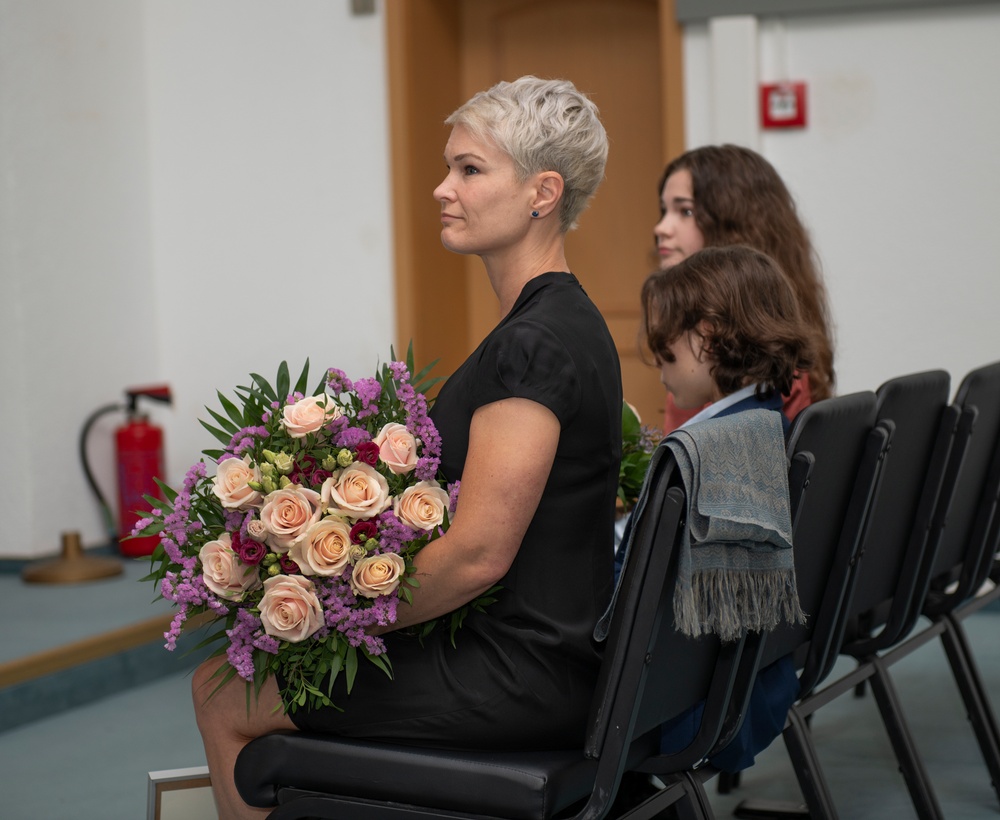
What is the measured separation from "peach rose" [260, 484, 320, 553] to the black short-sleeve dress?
0.22 m

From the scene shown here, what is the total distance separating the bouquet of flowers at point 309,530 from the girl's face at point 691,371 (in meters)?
0.67

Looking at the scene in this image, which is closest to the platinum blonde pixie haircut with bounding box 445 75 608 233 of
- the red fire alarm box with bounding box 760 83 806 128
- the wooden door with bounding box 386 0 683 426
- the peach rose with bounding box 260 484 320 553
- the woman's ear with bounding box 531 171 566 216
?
the woman's ear with bounding box 531 171 566 216

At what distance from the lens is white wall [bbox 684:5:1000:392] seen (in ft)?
15.1

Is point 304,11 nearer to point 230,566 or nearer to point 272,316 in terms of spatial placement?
point 272,316

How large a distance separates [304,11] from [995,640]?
147 inches

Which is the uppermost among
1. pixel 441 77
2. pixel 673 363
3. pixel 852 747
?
pixel 441 77

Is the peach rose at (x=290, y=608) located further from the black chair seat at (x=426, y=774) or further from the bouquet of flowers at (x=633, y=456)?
the bouquet of flowers at (x=633, y=456)

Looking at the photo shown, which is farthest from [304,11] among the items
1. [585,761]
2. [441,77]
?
[585,761]

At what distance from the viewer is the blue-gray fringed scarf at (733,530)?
5.28 ft

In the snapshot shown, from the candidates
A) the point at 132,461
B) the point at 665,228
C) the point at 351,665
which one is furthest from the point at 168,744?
the point at 132,461

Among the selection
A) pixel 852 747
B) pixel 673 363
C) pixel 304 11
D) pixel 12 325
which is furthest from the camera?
pixel 304 11

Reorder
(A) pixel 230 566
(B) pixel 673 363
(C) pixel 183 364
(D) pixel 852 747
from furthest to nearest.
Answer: (C) pixel 183 364 < (D) pixel 852 747 < (B) pixel 673 363 < (A) pixel 230 566

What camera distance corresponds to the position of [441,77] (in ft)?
18.5

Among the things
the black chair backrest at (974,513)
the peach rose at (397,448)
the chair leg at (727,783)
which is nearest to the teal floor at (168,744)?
the chair leg at (727,783)
